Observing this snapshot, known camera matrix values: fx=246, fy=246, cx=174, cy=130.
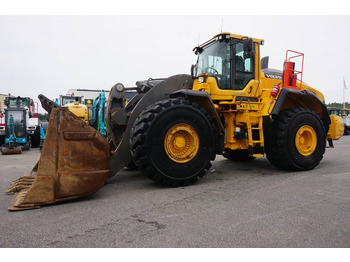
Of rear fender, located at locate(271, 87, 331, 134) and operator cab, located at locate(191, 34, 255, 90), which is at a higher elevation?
operator cab, located at locate(191, 34, 255, 90)

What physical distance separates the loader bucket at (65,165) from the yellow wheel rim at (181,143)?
933mm

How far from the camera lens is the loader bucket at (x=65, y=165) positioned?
2988 mm

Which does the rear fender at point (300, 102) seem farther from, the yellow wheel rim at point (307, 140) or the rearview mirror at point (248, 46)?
the rearview mirror at point (248, 46)

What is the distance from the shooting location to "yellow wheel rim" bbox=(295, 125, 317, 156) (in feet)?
16.5

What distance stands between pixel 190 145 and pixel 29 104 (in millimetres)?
12943

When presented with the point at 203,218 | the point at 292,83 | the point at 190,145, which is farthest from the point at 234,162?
the point at 203,218

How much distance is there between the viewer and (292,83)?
5.34 meters

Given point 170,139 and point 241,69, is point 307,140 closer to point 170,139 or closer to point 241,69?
point 241,69

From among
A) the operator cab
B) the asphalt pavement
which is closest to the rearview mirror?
the operator cab

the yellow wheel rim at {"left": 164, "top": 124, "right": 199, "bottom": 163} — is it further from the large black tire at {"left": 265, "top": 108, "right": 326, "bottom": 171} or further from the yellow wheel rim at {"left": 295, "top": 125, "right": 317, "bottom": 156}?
the yellow wheel rim at {"left": 295, "top": 125, "right": 317, "bottom": 156}

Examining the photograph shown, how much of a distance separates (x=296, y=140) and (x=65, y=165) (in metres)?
4.24

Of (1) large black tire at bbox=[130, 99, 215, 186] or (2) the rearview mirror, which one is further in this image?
(2) the rearview mirror

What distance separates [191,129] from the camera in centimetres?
389

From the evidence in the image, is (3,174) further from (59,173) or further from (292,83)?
(292,83)
